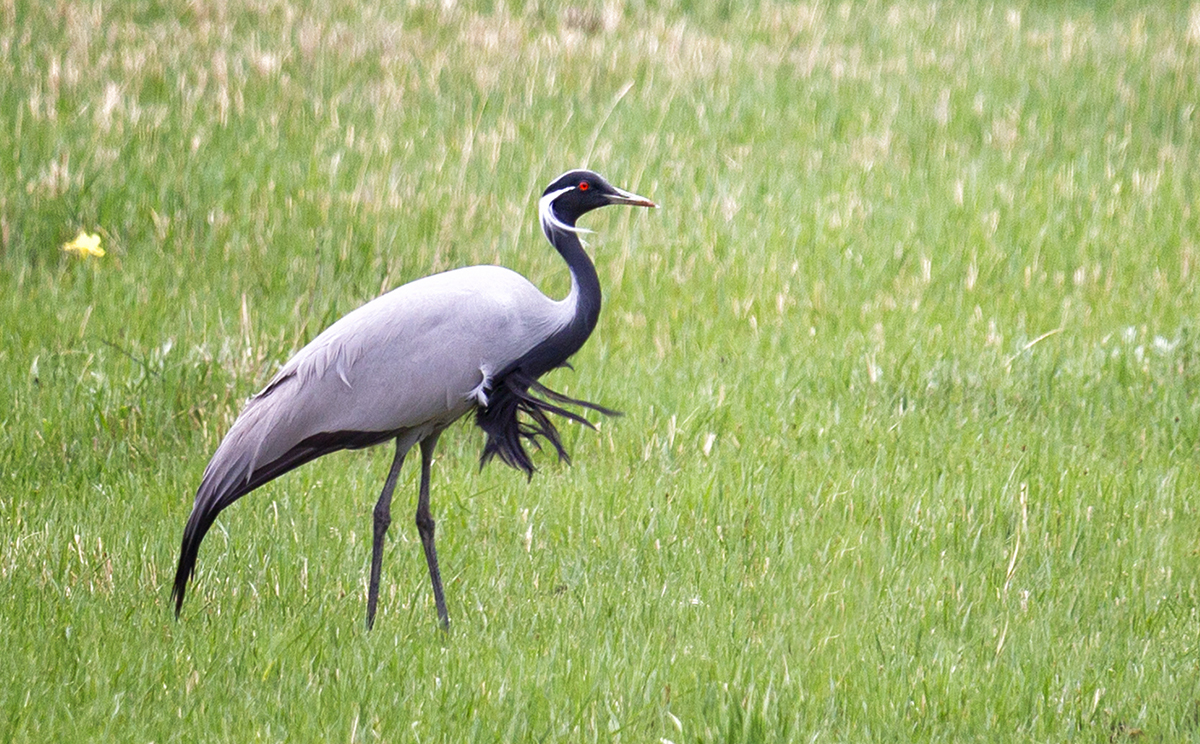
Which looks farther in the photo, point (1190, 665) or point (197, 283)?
point (197, 283)

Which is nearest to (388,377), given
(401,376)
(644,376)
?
(401,376)

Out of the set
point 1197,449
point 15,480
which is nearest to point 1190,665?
point 1197,449

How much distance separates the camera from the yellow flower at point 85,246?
744 centimetres

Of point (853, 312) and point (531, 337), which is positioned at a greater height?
point (531, 337)

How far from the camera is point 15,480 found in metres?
5.77

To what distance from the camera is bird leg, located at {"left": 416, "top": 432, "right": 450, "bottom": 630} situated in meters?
4.75

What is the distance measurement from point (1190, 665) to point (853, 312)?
3.50 metres

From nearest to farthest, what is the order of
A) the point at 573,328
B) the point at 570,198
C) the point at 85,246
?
the point at 573,328 < the point at 570,198 < the point at 85,246

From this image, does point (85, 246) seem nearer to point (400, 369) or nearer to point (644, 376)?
point (644, 376)

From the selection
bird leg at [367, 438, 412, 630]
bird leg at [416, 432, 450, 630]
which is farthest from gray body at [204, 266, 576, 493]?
bird leg at [416, 432, 450, 630]

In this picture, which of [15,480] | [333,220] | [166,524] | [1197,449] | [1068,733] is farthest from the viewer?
[333,220]

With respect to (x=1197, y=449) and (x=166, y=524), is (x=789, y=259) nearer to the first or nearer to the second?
(x=1197, y=449)

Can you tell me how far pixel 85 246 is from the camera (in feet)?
24.4

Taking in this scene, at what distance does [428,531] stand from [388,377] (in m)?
0.64
